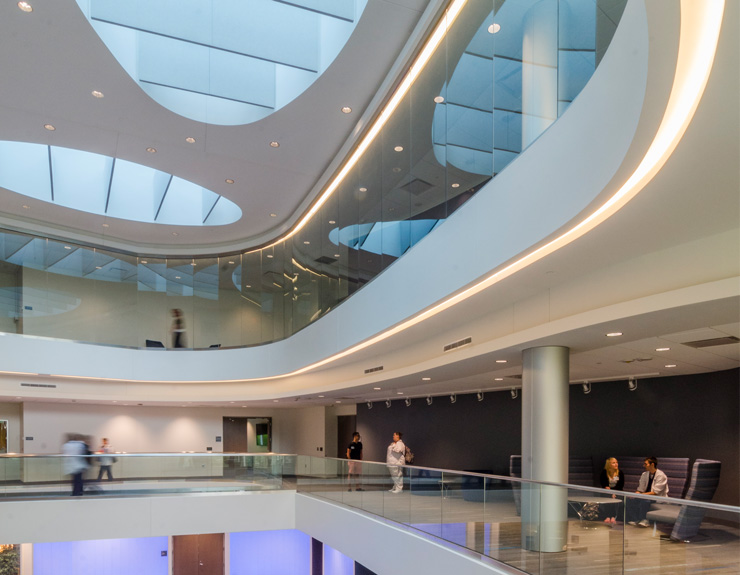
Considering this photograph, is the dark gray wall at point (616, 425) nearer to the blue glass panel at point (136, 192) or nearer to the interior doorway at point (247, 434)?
the interior doorway at point (247, 434)

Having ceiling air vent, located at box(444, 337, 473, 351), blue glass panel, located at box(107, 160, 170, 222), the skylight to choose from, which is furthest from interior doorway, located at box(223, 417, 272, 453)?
ceiling air vent, located at box(444, 337, 473, 351)

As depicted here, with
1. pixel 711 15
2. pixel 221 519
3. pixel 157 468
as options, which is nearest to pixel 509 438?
pixel 221 519

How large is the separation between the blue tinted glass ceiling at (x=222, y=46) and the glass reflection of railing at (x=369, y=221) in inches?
57.4

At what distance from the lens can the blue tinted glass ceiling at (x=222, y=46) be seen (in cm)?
789

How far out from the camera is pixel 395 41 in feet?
26.6

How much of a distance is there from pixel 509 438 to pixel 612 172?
10.4 metres

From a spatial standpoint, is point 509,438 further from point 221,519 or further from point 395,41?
point 395,41

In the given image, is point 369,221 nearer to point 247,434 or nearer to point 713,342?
point 713,342

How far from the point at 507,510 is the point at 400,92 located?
18.8 feet

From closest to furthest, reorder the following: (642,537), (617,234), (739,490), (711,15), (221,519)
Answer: (711,15) < (642,537) < (617,234) < (739,490) < (221,519)

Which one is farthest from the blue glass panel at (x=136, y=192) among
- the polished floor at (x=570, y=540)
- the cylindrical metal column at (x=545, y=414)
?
the cylindrical metal column at (x=545, y=414)

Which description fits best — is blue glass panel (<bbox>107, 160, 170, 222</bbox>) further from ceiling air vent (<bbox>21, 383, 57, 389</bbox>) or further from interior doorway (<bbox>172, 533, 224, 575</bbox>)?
interior doorway (<bbox>172, 533, 224, 575</bbox>)

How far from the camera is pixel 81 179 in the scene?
1487cm

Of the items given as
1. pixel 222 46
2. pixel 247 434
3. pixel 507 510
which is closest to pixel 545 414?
pixel 507 510
